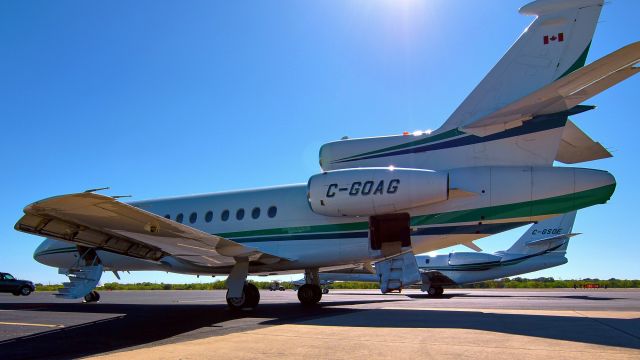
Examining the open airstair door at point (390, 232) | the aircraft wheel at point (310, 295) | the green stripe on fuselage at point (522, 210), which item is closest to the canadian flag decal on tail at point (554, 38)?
the green stripe on fuselage at point (522, 210)

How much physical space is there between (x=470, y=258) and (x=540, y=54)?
20780mm

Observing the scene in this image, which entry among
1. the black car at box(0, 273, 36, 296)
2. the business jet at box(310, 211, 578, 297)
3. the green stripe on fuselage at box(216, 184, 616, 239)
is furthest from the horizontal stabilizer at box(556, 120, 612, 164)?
the black car at box(0, 273, 36, 296)

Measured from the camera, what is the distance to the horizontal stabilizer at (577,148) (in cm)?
1119

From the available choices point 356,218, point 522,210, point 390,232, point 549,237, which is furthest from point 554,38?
point 549,237

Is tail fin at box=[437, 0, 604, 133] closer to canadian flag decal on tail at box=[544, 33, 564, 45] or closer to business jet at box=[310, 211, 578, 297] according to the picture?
canadian flag decal on tail at box=[544, 33, 564, 45]

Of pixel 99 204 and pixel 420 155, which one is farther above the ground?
pixel 420 155

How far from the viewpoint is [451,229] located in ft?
37.6

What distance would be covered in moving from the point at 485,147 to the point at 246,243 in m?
7.23

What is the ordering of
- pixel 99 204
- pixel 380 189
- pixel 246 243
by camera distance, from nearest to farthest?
pixel 99 204
pixel 380 189
pixel 246 243

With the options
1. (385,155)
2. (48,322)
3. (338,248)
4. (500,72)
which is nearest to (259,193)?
(338,248)

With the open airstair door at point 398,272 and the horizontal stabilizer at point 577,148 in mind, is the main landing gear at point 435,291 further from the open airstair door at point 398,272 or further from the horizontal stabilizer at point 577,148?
the horizontal stabilizer at point 577,148

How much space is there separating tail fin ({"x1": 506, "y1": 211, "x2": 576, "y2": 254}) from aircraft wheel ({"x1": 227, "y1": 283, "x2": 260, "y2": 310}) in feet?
68.2

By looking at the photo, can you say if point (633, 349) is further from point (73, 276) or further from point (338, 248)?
point (73, 276)

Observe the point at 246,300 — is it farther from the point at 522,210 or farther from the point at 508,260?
the point at 508,260
